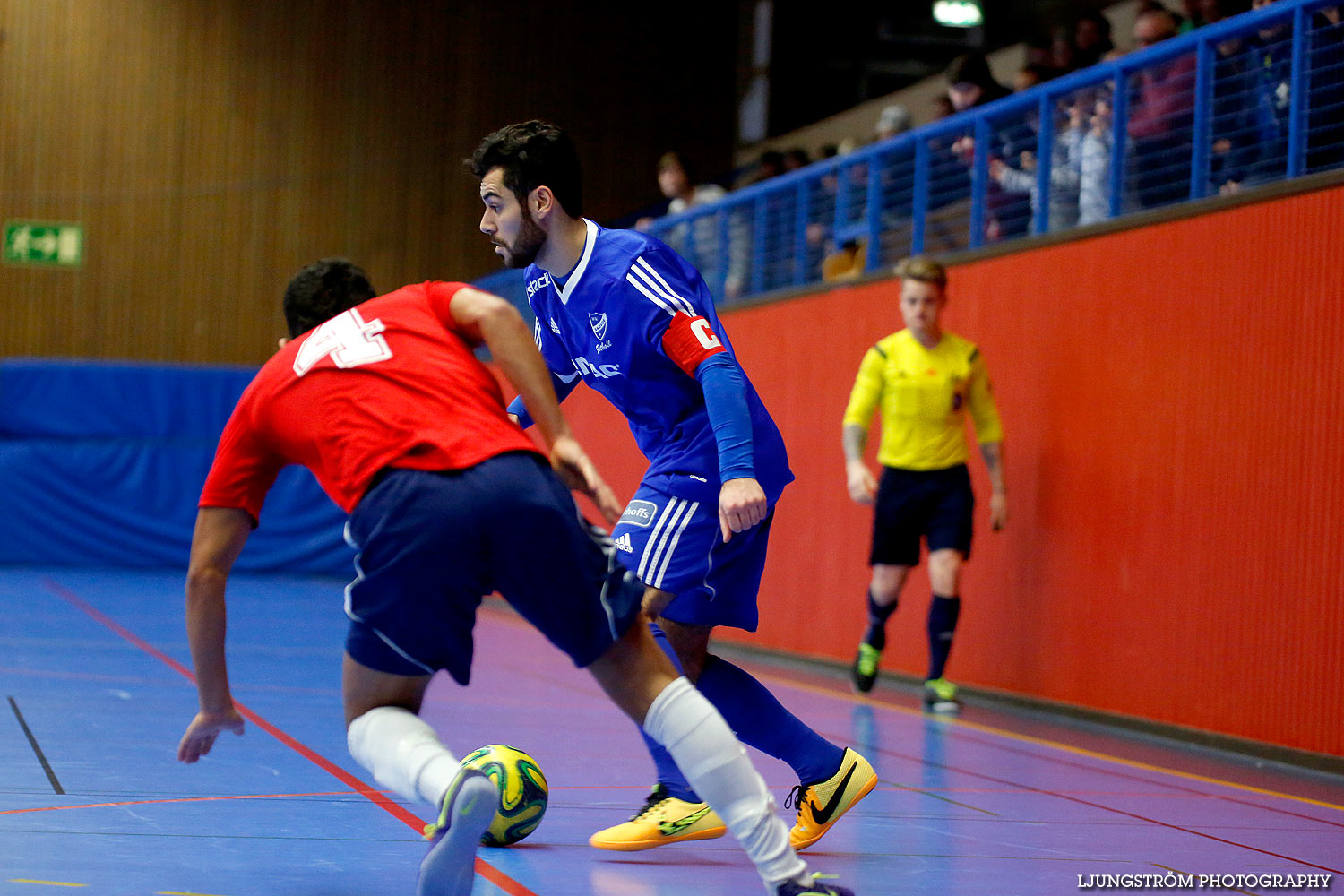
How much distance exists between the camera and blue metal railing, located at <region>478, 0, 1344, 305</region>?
599 centimetres

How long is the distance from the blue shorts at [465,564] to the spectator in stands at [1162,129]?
4850 millimetres

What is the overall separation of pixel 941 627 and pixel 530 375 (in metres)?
4.50

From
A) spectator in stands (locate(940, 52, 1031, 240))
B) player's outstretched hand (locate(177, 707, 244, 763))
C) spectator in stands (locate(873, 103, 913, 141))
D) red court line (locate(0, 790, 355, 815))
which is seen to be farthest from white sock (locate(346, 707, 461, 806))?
spectator in stands (locate(873, 103, 913, 141))

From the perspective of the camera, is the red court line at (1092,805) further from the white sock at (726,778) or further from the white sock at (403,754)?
the white sock at (403,754)

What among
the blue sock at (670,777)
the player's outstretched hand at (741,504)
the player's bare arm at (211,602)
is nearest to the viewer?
the player's bare arm at (211,602)

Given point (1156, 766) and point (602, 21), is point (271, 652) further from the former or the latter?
point (602, 21)

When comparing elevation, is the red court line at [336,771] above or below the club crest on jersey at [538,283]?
below

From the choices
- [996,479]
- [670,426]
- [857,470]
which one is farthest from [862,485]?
[670,426]

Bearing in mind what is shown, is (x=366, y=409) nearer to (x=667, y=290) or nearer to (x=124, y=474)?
(x=667, y=290)

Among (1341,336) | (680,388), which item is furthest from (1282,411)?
(680,388)

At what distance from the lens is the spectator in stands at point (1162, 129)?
6629 millimetres

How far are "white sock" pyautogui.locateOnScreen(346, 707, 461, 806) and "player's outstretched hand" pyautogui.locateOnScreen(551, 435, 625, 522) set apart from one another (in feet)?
1.69

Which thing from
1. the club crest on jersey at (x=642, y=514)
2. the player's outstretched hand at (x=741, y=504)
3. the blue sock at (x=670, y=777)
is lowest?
the blue sock at (x=670, y=777)

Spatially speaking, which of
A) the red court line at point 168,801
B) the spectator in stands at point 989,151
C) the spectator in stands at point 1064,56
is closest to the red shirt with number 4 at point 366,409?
the red court line at point 168,801
